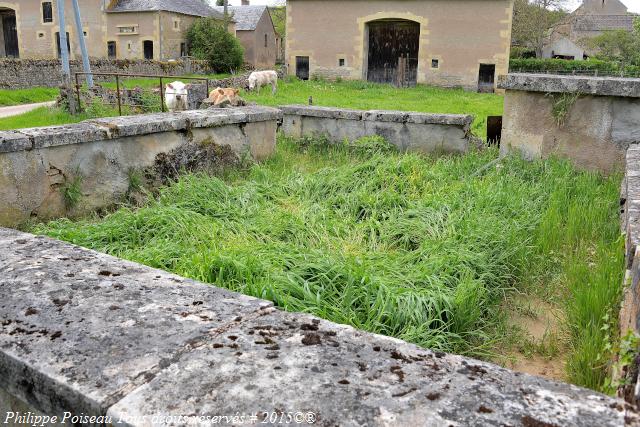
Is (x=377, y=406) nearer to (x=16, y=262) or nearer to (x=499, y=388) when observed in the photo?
(x=499, y=388)

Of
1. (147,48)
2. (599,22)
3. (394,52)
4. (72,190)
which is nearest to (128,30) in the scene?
(147,48)

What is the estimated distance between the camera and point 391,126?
26.0 ft

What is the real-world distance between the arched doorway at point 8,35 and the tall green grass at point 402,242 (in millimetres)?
41113

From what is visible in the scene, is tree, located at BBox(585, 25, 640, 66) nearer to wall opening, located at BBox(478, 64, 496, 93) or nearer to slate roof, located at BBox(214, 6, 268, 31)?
wall opening, located at BBox(478, 64, 496, 93)

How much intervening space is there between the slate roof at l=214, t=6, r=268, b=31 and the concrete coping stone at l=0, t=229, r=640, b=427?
134 ft

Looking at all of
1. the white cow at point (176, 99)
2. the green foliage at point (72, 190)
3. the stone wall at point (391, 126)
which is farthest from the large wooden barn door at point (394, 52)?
the green foliage at point (72, 190)

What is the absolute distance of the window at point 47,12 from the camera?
3459 centimetres

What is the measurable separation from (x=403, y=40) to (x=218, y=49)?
409 inches

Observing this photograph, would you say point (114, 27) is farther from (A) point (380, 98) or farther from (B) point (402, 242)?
(B) point (402, 242)

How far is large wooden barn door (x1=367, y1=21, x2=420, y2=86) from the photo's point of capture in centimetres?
2747

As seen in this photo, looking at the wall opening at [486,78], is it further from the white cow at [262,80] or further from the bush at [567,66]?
the white cow at [262,80]

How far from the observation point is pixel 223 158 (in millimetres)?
6328

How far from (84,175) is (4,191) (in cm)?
72

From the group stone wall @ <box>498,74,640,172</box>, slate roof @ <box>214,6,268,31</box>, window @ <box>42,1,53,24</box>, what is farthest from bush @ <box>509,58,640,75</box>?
window @ <box>42,1,53,24</box>
